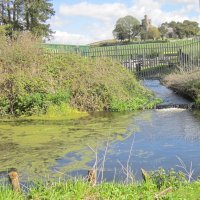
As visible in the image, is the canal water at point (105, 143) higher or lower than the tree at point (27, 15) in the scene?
lower

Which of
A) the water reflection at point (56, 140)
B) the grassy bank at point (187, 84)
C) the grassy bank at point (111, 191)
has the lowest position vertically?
the water reflection at point (56, 140)

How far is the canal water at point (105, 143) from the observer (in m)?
12.1

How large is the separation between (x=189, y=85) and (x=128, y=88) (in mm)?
3624

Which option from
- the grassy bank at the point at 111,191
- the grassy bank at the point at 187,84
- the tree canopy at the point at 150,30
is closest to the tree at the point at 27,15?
the grassy bank at the point at 187,84

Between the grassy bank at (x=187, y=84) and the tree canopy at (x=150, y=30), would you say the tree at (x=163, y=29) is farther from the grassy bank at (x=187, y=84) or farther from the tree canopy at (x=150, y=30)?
the grassy bank at (x=187, y=84)

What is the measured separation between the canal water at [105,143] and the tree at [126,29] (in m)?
77.1

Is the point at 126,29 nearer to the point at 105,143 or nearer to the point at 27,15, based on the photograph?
the point at 27,15

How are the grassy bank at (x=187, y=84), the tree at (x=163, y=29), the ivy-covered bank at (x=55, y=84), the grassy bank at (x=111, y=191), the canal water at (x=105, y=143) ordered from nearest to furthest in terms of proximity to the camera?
the grassy bank at (x=111, y=191), the canal water at (x=105, y=143), the ivy-covered bank at (x=55, y=84), the grassy bank at (x=187, y=84), the tree at (x=163, y=29)

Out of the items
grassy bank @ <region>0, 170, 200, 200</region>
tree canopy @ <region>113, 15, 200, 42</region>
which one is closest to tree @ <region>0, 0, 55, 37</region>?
tree canopy @ <region>113, 15, 200, 42</region>

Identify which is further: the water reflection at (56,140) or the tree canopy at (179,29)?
the tree canopy at (179,29)

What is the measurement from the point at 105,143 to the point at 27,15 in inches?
1782

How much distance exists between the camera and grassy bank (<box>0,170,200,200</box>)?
7.98 metres

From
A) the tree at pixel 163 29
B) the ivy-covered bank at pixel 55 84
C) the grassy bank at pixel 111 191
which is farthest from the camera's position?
the tree at pixel 163 29

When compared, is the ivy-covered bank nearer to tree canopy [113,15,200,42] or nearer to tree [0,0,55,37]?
tree [0,0,55,37]
